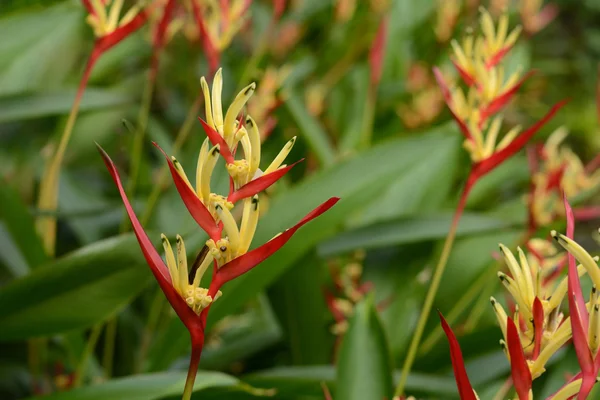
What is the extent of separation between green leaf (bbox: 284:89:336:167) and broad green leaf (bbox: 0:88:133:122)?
24 cm

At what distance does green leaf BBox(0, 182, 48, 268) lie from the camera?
523 millimetres

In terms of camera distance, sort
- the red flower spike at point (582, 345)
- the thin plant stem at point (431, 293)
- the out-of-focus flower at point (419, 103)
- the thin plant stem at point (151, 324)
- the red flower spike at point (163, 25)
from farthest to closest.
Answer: the out-of-focus flower at point (419, 103)
the thin plant stem at point (151, 324)
the red flower spike at point (163, 25)
the thin plant stem at point (431, 293)
the red flower spike at point (582, 345)

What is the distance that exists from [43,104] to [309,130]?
33 centimetres

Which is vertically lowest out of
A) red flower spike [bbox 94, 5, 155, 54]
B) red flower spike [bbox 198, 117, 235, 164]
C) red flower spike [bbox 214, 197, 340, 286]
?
red flower spike [bbox 214, 197, 340, 286]

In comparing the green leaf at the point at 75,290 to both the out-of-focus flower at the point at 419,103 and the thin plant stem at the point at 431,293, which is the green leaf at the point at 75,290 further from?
the out-of-focus flower at the point at 419,103

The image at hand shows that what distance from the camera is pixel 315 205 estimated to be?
1.90ft

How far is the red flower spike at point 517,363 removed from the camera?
230mm

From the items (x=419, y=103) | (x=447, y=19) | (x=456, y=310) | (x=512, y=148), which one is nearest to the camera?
(x=512, y=148)

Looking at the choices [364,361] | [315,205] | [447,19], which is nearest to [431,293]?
[364,361]

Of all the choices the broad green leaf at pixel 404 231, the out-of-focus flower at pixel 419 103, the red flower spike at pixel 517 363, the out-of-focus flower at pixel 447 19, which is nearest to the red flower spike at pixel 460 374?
the red flower spike at pixel 517 363

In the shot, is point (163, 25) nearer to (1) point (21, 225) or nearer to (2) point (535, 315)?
A: (1) point (21, 225)

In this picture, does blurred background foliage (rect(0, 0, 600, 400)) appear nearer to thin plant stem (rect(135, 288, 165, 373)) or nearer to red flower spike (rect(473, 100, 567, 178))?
thin plant stem (rect(135, 288, 165, 373))

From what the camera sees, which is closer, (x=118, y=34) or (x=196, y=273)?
(x=196, y=273)

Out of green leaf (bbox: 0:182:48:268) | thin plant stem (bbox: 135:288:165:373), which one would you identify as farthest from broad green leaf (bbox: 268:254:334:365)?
green leaf (bbox: 0:182:48:268)
